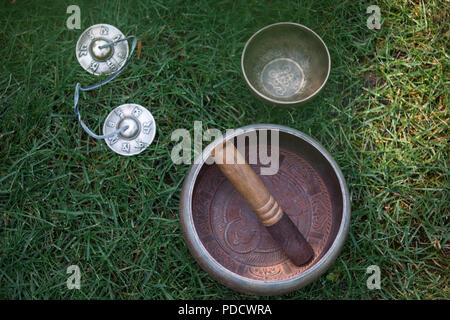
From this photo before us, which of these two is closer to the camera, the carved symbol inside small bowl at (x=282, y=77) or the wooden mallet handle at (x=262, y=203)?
the wooden mallet handle at (x=262, y=203)

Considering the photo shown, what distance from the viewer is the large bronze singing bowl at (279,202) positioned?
1.97 meters

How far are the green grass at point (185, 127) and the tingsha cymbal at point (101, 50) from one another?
0.05m

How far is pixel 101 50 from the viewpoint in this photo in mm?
2438

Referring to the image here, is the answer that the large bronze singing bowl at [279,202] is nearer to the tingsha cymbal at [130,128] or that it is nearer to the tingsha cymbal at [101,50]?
the tingsha cymbal at [130,128]

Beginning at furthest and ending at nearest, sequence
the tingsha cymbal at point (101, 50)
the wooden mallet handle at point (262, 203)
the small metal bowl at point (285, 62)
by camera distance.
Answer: the tingsha cymbal at point (101, 50) < the small metal bowl at point (285, 62) < the wooden mallet handle at point (262, 203)

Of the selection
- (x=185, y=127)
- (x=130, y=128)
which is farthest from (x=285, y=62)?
(x=130, y=128)

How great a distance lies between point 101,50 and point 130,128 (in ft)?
1.44

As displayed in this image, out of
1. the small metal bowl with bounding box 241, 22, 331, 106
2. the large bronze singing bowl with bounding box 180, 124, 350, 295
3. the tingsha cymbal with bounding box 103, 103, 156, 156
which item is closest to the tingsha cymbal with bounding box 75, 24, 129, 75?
the tingsha cymbal with bounding box 103, 103, 156, 156

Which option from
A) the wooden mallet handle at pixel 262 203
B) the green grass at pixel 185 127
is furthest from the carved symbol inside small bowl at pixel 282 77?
the wooden mallet handle at pixel 262 203

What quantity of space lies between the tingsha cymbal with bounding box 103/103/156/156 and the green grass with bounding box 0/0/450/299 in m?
0.04

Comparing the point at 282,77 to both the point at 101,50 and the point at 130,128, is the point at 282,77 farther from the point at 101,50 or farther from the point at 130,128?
the point at 101,50

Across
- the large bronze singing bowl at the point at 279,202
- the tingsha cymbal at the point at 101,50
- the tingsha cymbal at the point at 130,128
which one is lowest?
the large bronze singing bowl at the point at 279,202

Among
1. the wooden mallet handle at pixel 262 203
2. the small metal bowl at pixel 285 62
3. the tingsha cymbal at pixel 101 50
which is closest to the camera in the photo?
the wooden mallet handle at pixel 262 203

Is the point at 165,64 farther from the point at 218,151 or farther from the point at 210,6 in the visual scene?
the point at 218,151
